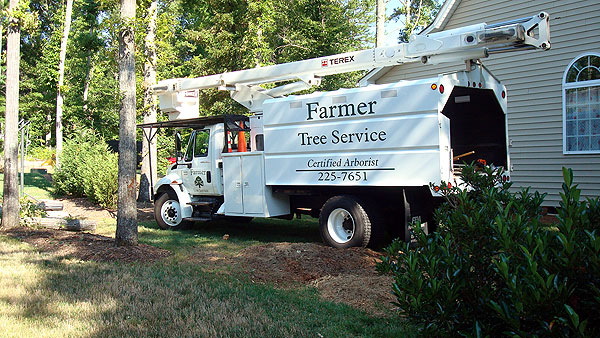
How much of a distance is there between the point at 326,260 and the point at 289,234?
3.76 metres

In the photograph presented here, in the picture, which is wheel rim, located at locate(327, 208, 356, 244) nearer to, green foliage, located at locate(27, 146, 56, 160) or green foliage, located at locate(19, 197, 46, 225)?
green foliage, located at locate(19, 197, 46, 225)

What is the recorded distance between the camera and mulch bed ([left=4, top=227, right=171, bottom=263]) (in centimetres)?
805

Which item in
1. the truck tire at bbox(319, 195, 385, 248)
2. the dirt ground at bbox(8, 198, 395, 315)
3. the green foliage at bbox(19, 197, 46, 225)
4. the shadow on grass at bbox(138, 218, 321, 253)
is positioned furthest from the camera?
the green foliage at bbox(19, 197, 46, 225)

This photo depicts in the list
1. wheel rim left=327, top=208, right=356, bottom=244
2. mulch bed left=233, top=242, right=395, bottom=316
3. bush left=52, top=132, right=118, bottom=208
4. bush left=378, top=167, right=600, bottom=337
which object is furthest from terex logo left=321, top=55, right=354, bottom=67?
bush left=52, top=132, right=118, bottom=208

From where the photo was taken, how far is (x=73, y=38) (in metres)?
34.1

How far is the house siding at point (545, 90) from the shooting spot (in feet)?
36.5

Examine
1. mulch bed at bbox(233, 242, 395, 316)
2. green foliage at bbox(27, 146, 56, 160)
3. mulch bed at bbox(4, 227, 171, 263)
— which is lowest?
mulch bed at bbox(233, 242, 395, 316)

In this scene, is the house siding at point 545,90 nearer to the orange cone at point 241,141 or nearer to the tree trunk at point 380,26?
the tree trunk at point 380,26

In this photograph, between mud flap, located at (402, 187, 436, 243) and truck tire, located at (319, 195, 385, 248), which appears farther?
truck tire, located at (319, 195, 385, 248)

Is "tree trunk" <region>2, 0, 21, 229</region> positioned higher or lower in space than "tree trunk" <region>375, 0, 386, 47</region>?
lower

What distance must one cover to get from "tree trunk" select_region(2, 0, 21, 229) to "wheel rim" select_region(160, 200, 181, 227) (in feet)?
9.99

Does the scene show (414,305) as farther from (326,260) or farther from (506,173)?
(506,173)

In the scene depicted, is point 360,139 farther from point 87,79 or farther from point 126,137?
point 87,79

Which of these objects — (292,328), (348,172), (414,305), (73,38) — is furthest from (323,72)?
(73,38)
